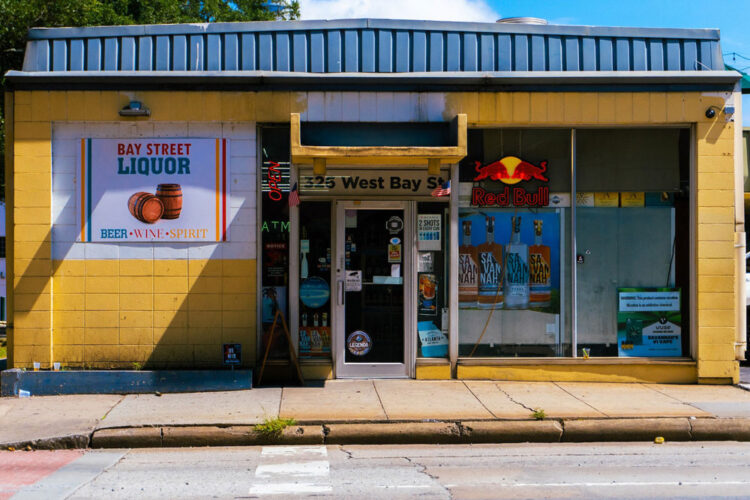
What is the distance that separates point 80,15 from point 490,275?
9062mm

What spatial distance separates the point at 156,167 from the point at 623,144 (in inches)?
247

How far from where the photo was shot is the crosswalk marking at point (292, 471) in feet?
20.0

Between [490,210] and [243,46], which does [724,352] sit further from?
[243,46]

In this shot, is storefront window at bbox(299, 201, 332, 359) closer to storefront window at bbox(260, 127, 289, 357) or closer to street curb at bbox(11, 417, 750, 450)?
storefront window at bbox(260, 127, 289, 357)

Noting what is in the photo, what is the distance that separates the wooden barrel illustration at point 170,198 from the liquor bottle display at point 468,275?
3807mm

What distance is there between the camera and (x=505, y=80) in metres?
9.97

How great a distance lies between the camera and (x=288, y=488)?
612 centimetres

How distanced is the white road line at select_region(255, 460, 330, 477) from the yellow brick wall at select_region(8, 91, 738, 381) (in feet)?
10.6

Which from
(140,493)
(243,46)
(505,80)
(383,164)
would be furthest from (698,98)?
(140,493)

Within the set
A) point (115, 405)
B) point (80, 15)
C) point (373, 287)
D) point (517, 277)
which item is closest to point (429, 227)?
point (373, 287)

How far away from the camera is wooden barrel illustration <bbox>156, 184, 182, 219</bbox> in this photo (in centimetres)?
988

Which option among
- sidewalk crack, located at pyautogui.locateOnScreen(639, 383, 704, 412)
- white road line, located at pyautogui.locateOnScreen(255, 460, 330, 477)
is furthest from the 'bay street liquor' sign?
white road line, located at pyautogui.locateOnScreen(255, 460, 330, 477)

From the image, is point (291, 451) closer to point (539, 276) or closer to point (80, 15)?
point (539, 276)

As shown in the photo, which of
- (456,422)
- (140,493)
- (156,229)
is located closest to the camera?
(140,493)
